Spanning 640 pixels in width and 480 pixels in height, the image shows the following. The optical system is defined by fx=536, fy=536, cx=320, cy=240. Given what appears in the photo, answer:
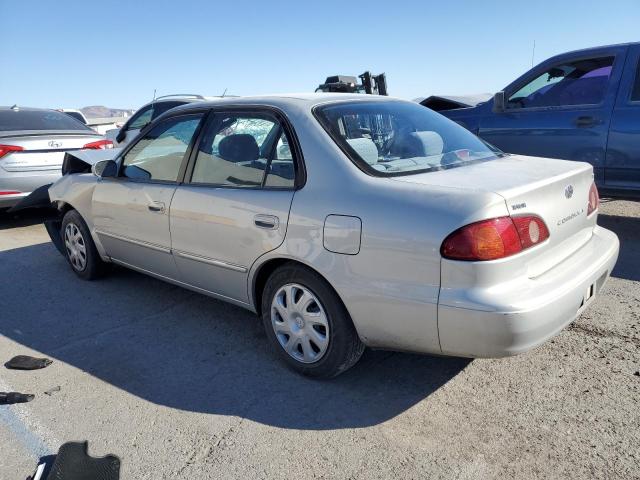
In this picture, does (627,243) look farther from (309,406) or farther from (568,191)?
(309,406)

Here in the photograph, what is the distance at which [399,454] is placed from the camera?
7.82 feet

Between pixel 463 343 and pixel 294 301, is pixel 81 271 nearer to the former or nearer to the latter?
pixel 294 301

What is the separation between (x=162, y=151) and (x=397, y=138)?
5.95 feet

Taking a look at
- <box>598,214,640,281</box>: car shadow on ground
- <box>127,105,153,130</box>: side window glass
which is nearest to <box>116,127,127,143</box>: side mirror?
<box>127,105,153,130</box>: side window glass

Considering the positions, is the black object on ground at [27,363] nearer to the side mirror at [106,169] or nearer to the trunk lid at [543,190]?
the side mirror at [106,169]

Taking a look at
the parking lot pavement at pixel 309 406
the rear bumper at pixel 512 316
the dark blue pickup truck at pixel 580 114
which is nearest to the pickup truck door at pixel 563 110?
the dark blue pickup truck at pixel 580 114

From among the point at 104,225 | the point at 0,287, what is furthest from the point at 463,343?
the point at 0,287

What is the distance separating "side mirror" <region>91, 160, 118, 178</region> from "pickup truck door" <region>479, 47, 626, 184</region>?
419 centimetres

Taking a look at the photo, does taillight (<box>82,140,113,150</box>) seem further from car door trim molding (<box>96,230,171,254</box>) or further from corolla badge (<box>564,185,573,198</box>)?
corolla badge (<box>564,185,573,198</box>)

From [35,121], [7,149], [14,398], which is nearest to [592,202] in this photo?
[14,398]

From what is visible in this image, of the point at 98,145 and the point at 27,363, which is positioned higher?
the point at 98,145

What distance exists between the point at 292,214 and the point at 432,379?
121 centimetres

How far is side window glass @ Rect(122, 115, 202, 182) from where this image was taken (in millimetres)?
3748

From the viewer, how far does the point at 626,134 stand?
522cm
